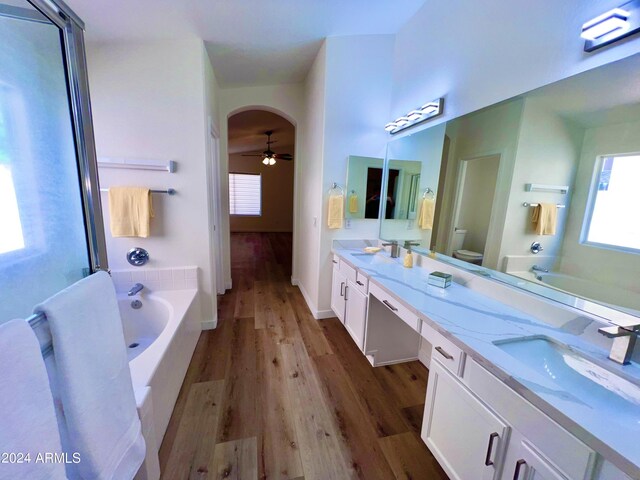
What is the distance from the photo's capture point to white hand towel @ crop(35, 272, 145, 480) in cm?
75

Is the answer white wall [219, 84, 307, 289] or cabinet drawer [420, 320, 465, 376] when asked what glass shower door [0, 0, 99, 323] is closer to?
cabinet drawer [420, 320, 465, 376]

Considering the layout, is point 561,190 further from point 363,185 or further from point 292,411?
point 292,411

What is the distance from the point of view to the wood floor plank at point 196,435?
1.32 metres

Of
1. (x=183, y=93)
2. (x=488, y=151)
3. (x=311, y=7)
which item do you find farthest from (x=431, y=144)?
(x=183, y=93)

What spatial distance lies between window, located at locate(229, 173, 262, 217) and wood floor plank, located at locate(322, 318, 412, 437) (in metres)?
6.40

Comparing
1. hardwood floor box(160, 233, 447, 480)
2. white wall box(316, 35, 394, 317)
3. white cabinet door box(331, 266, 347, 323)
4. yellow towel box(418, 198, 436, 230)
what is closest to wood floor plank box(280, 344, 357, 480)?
hardwood floor box(160, 233, 447, 480)

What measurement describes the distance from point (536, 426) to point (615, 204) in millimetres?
896

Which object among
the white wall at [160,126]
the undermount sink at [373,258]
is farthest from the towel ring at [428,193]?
the white wall at [160,126]

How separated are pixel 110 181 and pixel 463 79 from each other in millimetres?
2840

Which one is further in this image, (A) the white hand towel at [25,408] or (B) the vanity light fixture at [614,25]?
(B) the vanity light fixture at [614,25]

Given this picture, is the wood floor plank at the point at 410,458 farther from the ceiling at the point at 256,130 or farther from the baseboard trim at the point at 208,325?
the ceiling at the point at 256,130

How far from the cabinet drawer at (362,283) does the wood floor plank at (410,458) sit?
35.9 inches

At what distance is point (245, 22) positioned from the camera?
204cm

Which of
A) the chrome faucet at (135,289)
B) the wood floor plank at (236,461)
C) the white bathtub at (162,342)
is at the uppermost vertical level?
the chrome faucet at (135,289)
